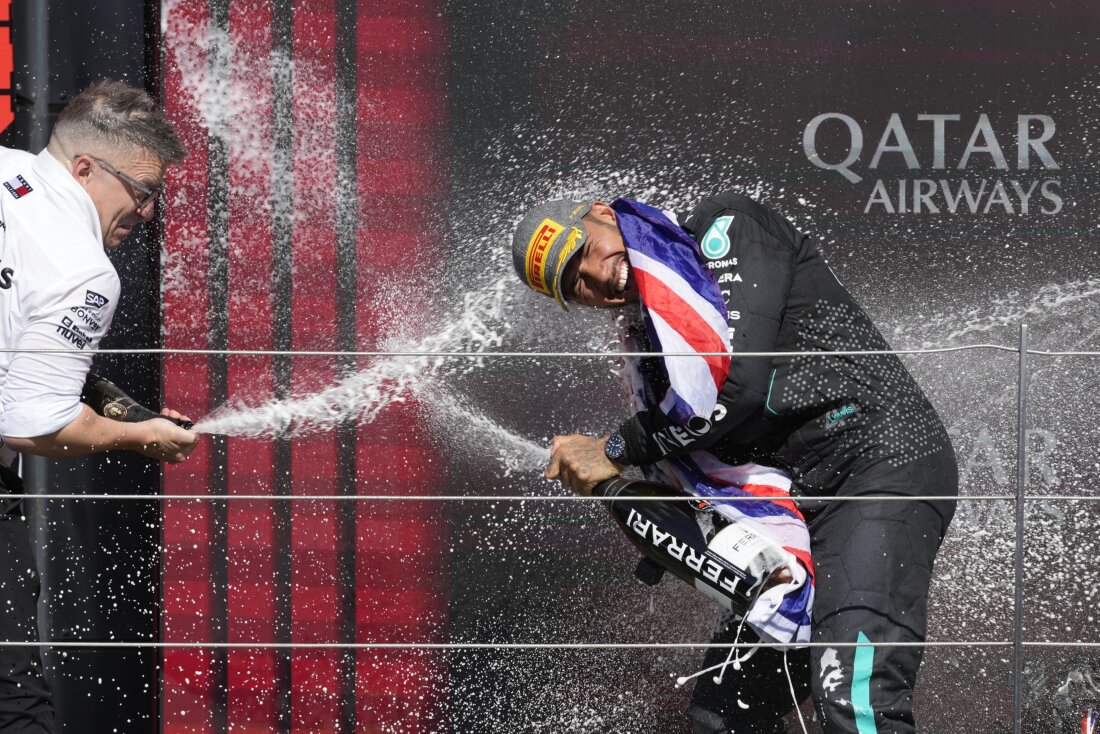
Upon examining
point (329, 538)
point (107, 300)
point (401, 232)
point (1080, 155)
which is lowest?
point (329, 538)

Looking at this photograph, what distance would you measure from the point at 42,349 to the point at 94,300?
12 cm

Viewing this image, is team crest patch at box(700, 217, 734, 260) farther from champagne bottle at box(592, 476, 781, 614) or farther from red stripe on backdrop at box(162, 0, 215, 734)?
red stripe on backdrop at box(162, 0, 215, 734)

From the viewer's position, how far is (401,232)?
9.22ft

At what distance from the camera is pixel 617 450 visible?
217 cm

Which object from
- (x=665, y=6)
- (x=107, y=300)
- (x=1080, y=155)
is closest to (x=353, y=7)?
(x=665, y=6)

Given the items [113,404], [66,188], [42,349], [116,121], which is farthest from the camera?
[113,404]

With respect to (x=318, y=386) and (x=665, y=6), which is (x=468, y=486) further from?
(x=665, y=6)

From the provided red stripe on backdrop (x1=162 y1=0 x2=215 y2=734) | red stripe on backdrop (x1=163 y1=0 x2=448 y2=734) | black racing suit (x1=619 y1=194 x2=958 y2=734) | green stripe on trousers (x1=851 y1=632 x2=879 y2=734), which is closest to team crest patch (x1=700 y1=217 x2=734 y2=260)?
black racing suit (x1=619 y1=194 x2=958 y2=734)

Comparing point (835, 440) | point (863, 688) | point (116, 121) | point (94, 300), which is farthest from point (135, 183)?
point (863, 688)

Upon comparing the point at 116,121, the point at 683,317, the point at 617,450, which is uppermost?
the point at 116,121

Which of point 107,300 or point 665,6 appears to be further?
point 665,6

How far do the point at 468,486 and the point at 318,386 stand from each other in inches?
18.5

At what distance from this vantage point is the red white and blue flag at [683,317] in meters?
1.95

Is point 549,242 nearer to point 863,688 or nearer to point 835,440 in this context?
point 835,440
